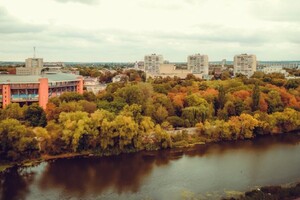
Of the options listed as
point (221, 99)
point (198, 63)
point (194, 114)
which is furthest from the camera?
point (198, 63)

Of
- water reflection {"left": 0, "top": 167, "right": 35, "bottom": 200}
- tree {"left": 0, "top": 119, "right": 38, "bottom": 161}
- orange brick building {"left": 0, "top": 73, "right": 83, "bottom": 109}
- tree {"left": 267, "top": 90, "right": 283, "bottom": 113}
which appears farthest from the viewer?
orange brick building {"left": 0, "top": 73, "right": 83, "bottom": 109}

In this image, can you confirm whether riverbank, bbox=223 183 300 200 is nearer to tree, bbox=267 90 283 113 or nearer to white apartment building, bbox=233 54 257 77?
tree, bbox=267 90 283 113

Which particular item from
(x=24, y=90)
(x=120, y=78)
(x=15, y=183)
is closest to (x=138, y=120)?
(x=15, y=183)

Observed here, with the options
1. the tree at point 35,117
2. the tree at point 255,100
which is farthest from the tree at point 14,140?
the tree at point 255,100

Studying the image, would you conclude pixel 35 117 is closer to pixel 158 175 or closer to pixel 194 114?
pixel 158 175

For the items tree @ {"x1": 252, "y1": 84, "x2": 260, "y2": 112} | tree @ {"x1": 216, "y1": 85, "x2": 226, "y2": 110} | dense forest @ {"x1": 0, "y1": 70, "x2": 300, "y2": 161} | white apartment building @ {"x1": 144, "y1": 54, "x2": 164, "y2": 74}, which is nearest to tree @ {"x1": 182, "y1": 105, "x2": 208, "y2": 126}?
dense forest @ {"x1": 0, "y1": 70, "x2": 300, "y2": 161}

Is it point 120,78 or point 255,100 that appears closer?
point 255,100

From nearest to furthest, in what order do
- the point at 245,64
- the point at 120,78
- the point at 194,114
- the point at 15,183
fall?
the point at 15,183, the point at 194,114, the point at 120,78, the point at 245,64

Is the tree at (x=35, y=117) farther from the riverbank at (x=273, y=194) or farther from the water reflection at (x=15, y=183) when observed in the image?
the riverbank at (x=273, y=194)
